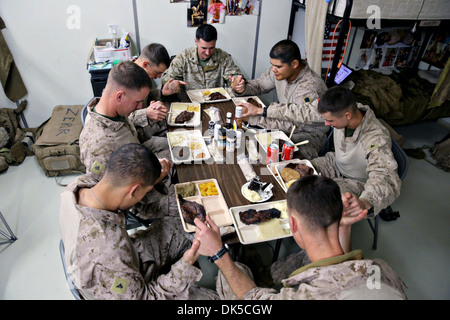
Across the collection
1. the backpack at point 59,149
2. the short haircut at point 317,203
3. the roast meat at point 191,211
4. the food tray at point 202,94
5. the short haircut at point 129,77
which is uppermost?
the short haircut at point 129,77

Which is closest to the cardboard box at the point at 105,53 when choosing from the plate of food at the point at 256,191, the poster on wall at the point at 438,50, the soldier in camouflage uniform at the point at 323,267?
the plate of food at the point at 256,191

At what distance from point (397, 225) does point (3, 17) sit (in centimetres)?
568

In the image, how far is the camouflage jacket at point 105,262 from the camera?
5.11 feet

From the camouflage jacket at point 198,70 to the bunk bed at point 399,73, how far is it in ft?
4.59

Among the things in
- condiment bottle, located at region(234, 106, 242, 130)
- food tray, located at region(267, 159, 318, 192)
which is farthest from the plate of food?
condiment bottle, located at region(234, 106, 242, 130)

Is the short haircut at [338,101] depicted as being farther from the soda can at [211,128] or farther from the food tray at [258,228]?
the soda can at [211,128]

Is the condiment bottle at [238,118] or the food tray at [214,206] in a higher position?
the condiment bottle at [238,118]

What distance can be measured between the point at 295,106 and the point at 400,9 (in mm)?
1789

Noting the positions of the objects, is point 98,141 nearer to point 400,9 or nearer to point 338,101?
point 338,101

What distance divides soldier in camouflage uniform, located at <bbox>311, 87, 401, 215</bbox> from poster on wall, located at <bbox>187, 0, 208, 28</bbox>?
2.87m

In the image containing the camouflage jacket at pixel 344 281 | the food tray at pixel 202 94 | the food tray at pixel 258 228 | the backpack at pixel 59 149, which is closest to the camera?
the camouflage jacket at pixel 344 281

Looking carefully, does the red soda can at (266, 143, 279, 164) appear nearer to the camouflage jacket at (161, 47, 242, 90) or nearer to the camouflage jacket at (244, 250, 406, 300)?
the camouflage jacket at (244, 250, 406, 300)
